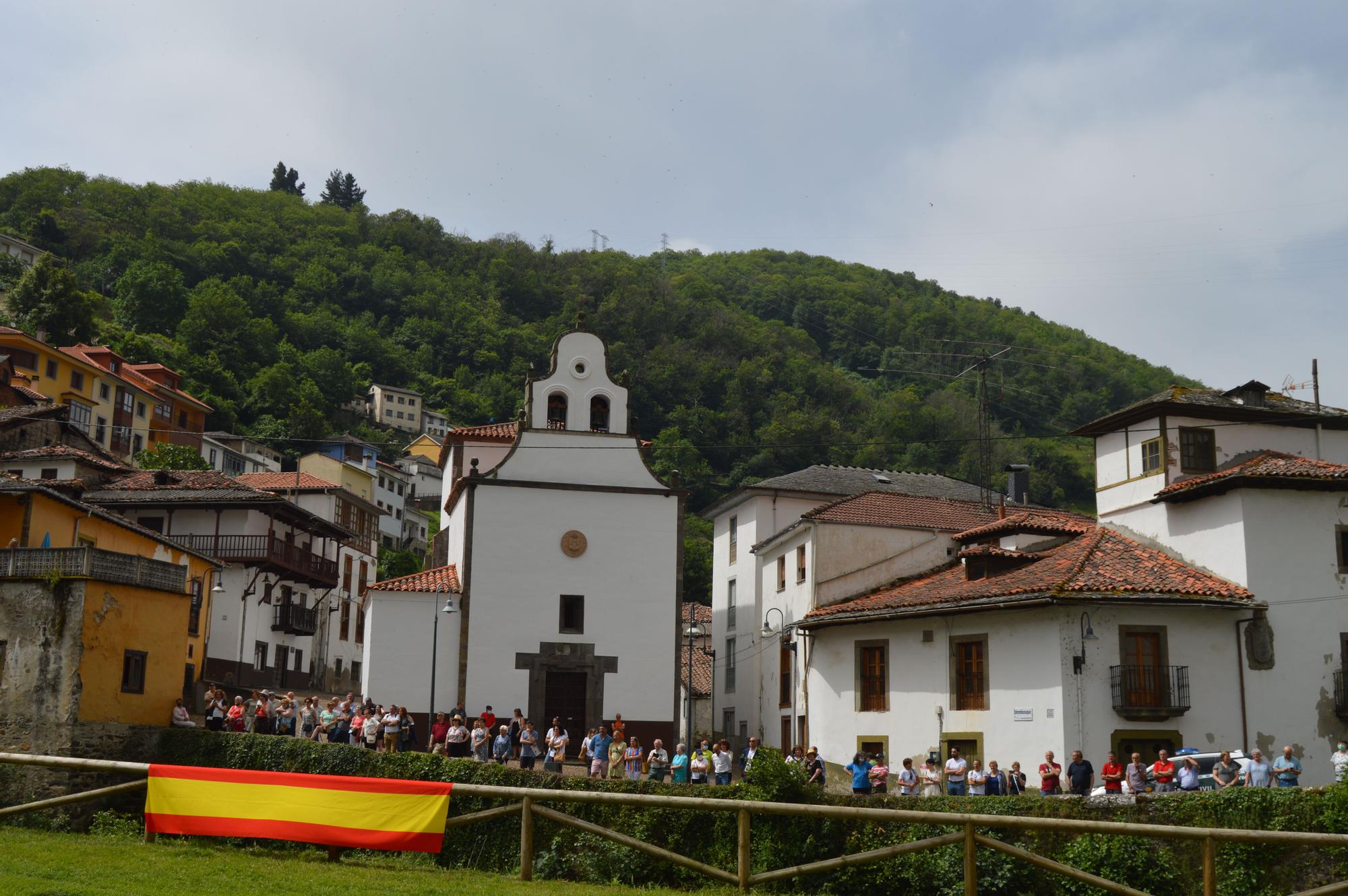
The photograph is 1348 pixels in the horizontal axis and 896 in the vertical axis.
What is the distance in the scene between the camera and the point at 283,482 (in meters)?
72.6

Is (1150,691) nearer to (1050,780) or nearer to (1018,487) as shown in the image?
(1050,780)

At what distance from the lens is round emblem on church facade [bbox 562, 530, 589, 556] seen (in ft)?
124

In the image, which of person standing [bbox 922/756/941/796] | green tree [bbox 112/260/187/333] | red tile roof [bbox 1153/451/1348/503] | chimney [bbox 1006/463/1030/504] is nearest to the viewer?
person standing [bbox 922/756/941/796]

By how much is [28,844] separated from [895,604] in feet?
71.7

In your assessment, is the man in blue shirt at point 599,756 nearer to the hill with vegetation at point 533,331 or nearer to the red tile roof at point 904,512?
the red tile roof at point 904,512

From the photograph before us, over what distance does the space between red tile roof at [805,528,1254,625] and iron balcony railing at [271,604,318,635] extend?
27748 mm

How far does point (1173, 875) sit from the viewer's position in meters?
16.6

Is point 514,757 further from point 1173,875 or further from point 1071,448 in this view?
point 1071,448

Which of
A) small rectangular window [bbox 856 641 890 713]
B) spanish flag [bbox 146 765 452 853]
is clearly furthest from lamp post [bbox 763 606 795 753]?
spanish flag [bbox 146 765 452 853]

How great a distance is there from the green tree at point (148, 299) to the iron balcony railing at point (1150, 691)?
309 ft

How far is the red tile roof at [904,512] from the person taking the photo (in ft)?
134

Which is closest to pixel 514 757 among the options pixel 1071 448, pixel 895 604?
pixel 895 604

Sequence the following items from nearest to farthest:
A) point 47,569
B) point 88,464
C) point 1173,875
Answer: point 1173,875, point 47,569, point 88,464

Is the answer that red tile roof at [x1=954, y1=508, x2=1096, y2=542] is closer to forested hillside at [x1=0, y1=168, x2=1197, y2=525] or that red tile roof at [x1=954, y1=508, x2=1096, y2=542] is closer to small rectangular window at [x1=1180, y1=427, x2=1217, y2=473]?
small rectangular window at [x1=1180, y1=427, x2=1217, y2=473]
